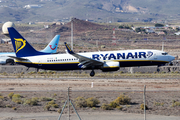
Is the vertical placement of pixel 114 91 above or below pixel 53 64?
below

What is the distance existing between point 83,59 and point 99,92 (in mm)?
9666

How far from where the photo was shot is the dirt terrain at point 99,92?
2442 centimetres

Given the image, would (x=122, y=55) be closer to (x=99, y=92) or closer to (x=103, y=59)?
(x=103, y=59)

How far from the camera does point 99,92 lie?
30844 mm

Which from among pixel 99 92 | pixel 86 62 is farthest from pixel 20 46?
pixel 99 92

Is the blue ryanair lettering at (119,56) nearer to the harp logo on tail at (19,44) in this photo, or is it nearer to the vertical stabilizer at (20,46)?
the vertical stabilizer at (20,46)

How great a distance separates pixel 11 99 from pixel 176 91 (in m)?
17.3

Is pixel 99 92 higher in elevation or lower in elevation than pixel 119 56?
lower

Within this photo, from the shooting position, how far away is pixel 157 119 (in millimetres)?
22031

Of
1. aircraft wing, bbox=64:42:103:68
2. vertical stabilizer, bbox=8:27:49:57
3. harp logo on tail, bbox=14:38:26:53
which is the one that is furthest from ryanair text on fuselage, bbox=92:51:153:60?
harp logo on tail, bbox=14:38:26:53

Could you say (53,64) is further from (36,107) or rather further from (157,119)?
(157,119)

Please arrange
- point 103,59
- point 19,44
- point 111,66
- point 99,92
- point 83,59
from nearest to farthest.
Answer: point 99,92 → point 111,66 → point 83,59 → point 103,59 → point 19,44

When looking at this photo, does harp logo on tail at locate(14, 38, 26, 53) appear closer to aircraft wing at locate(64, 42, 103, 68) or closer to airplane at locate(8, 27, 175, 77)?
airplane at locate(8, 27, 175, 77)

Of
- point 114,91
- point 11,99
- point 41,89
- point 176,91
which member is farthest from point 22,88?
point 176,91
